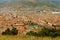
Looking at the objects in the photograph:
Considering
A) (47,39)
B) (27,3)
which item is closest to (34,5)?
(27,3)

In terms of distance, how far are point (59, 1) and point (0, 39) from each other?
416 ft

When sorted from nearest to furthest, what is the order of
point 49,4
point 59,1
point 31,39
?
point 31,39
point 59,1
point 49,4

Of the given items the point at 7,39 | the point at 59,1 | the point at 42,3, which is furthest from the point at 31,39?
the point at 42,3

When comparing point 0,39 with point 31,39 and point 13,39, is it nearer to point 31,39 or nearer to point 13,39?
point 13,39

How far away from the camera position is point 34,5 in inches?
5802

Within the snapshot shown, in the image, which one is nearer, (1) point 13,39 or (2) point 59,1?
(1) point 13,39

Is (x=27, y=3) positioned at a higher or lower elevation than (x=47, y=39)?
lower

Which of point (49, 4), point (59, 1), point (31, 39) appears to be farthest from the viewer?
point (49, 4)

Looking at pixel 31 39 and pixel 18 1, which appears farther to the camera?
pixel 18 1

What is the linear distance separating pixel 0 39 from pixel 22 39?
5.20 feet

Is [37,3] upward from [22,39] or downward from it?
downward

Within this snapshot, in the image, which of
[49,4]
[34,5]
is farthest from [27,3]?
[49,4]

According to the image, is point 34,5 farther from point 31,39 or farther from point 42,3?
point 31,39

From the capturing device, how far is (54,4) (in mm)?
149625
